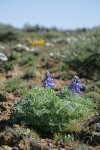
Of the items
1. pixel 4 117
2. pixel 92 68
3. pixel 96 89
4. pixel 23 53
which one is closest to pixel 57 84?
pixel 96 89

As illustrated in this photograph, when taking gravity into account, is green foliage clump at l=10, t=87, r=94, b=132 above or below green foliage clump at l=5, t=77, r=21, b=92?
above

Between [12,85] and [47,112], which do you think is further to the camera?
[12,85]

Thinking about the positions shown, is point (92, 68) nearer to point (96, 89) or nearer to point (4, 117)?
point (96, 89)

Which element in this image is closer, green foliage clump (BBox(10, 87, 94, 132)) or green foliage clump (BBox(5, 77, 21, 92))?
green foliage clump (BBox(10, 87, 94, 132))

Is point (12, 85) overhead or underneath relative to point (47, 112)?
underneath

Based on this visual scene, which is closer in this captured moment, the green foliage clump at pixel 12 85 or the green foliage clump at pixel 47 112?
the green foliage clump at pixel 47 112

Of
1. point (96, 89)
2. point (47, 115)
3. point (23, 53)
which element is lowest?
point (23, 53)

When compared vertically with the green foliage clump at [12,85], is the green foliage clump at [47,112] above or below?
above

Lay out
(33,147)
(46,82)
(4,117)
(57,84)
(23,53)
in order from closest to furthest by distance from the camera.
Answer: (33,147) < (4,117) < (46,82) < (57,84) < (23,53)
